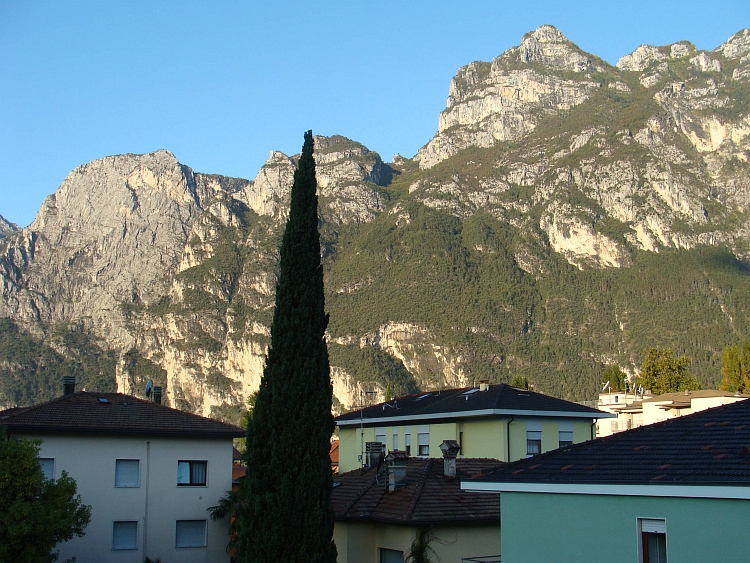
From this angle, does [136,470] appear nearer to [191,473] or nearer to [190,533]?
[191,473]

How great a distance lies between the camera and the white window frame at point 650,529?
36.7 feet

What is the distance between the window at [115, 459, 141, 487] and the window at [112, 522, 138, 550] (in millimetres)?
1243

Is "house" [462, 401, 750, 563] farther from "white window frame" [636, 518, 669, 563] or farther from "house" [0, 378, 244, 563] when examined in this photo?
"house" [0, 378, 244, 563]

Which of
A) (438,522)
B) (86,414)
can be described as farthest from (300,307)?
(86,414)

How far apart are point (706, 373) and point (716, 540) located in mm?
133747

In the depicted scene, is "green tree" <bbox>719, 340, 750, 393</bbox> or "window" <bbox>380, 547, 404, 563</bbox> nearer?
"window" <bbox>380, 547, 404, 563</bbox>

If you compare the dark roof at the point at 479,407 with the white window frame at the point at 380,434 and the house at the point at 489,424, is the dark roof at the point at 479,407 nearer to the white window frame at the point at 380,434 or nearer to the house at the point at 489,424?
the house at the point at 489,424

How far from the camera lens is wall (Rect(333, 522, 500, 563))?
65.8 feet

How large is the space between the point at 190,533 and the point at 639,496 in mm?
20148

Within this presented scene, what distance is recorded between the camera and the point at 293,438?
17891 mm

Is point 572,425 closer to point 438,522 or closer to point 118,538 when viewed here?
point 438,522

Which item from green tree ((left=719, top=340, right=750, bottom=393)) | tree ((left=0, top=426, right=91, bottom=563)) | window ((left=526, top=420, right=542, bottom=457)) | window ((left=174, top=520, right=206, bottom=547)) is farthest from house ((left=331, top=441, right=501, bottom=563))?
green tree ((left=719, top=340, right=750, bottom=393))

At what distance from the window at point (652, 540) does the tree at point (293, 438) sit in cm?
806

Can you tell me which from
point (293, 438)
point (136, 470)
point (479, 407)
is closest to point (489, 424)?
point (479, 407)
